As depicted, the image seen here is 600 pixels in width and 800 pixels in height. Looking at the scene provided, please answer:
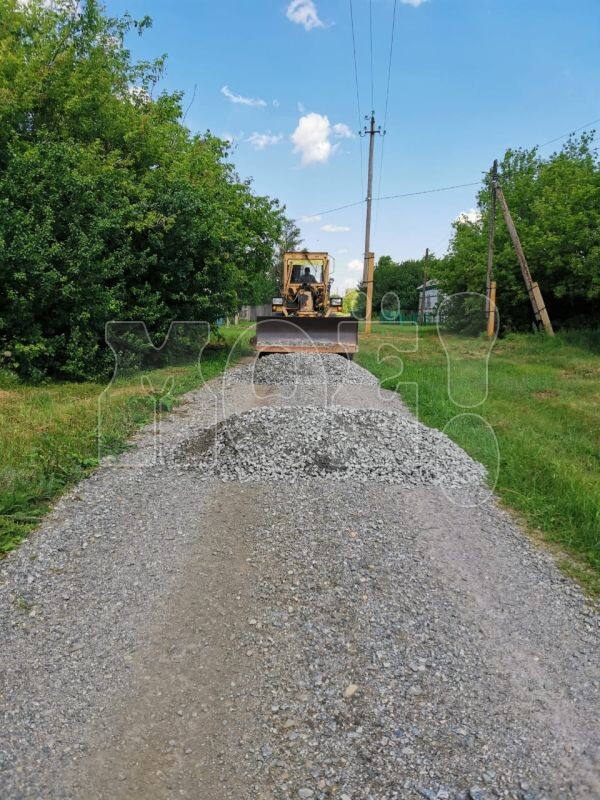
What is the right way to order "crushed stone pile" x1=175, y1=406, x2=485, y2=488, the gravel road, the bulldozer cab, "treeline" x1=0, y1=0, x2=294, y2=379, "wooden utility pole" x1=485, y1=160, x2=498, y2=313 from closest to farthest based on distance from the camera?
the gravel road < "crushed stone pile" x1=175, y1=406, x2=485, y2=488 < "treeline" x1=0, y1=0, x2=294, y2=379 < the bulldozer cab < "wooden utility pole" x1=485, y1=160, x2=498, y2=313

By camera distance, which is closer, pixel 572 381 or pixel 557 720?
pixel 557 720

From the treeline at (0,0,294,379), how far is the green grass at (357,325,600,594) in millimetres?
5011

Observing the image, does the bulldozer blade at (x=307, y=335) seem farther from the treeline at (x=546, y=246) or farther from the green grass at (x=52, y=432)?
the treeline at (x=546, y=246)

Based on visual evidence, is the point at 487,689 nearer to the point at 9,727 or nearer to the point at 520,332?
the point at 9,727

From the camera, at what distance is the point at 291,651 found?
2764 millimetres

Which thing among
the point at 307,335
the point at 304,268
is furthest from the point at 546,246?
the point at 307,335

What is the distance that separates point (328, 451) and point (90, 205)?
6.89 m

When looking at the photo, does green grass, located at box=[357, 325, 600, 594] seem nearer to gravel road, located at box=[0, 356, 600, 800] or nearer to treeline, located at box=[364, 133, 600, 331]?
gravel road, located at box=[0, 356, 600, 800]

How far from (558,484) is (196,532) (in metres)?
3.33

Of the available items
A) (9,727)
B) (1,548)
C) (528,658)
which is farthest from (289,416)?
(9,727)

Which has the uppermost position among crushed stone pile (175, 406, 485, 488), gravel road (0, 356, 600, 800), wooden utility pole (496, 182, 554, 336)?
wooden utility pole (496, 182, 554, 336)

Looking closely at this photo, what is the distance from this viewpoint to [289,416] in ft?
20.9

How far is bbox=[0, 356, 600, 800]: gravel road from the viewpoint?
2096 millimetres

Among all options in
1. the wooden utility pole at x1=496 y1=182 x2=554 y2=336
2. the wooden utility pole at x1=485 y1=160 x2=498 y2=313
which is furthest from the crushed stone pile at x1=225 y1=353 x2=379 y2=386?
the wooden utility pole at x1=496 y1=182 x2=554 y2=336
